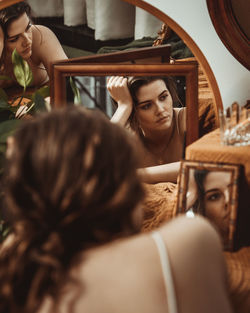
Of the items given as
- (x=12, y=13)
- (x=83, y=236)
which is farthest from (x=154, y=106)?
(x=83, y=236)

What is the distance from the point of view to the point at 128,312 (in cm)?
65

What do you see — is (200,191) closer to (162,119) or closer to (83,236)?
(162,119)

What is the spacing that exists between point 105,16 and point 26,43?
1.02 feet

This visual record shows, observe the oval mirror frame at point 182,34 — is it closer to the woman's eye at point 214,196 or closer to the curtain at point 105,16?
the curtain at point 105,16

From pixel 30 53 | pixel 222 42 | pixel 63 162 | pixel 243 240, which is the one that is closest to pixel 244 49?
pixel 222 42

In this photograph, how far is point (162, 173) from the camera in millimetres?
1421

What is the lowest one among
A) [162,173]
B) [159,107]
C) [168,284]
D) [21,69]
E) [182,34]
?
[162,173]

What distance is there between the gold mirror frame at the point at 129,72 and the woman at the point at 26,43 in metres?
0.15

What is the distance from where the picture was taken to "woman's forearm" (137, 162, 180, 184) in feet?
4.64

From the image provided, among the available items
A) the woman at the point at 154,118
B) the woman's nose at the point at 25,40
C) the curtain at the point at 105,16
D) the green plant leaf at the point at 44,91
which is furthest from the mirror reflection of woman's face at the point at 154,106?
the woman's nose at the point at 25,40

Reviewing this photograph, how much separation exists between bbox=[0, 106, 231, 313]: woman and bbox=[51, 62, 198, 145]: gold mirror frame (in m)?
0.67

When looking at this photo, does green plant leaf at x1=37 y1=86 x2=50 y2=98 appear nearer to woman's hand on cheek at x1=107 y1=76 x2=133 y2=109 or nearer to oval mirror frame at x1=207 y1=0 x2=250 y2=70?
woman's hand on cheek at x1=107 y1=76 x2=133 y2=109

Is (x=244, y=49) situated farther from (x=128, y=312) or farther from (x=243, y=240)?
(x=128, y=312)

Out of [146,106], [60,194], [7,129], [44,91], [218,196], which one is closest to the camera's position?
[60,194]
